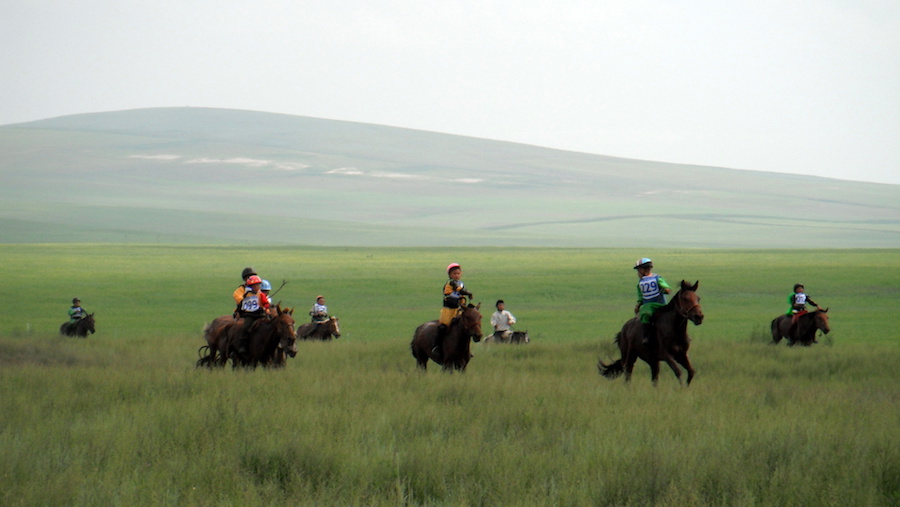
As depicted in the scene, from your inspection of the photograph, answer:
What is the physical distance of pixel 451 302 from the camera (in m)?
17.6

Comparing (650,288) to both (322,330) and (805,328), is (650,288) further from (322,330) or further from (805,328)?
(322,330)

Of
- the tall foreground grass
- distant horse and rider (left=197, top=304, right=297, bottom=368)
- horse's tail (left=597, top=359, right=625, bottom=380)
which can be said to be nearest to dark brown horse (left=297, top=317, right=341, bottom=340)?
distant horse and rider (left=197, top=304, right=297, bottom=368)

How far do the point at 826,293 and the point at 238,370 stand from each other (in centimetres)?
4467

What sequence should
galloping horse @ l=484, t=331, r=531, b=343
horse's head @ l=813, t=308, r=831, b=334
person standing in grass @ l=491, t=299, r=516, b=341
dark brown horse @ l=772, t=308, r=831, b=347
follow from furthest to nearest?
person standing in grass @ l=491, t=299, r=516, b=341
galloping horse @ l=484, t=331, r=531, b=343
dark brown horse @ l=772, t=308, r=831, b=347
horse's head @ l=813, t=308, r=831, b=334

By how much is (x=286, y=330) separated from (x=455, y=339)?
3060 mm

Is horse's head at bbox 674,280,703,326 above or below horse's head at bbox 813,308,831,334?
above

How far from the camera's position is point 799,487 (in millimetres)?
9195

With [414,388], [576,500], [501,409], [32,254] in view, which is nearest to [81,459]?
[576,500]

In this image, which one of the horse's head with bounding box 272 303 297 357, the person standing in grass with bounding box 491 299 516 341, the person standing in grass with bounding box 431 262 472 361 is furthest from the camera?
the person standing in grass with bounding box 491 299 516 341

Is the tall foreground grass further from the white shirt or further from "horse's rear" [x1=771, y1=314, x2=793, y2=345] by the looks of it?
the white shirt

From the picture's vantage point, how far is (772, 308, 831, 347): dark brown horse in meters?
25.8

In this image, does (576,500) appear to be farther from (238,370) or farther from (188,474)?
(238,370)

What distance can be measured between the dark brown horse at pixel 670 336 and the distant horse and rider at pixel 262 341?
5943mm

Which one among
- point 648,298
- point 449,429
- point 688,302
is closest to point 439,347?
point 648,298
